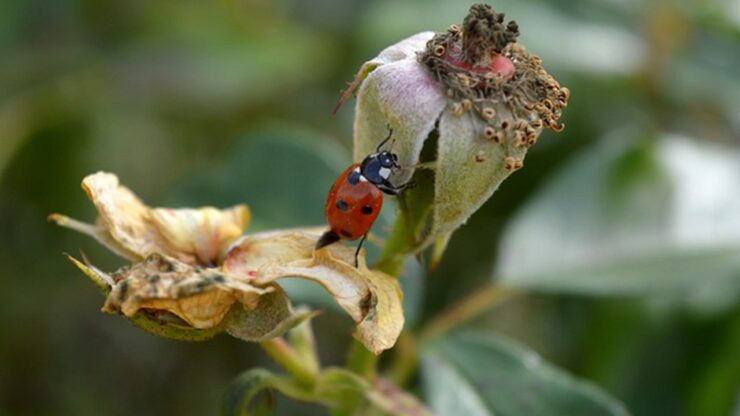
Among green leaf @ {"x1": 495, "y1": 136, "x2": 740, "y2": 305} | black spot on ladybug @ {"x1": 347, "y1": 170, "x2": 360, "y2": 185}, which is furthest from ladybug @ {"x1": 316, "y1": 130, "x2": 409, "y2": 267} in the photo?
green leaf @ {"x1": 495, "y1": 136, "x2": 740, "y2": 305}

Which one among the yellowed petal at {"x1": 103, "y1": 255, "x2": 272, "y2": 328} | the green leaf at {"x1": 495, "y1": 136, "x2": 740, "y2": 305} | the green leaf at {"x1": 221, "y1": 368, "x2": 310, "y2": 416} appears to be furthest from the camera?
the green leaf at {"x1": 495, "y1": 136, "x2": 740, "y2": 305}

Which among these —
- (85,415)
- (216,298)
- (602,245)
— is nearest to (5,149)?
(85,415)

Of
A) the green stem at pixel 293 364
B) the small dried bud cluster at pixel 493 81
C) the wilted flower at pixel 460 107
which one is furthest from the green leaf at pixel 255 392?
the small dried bud cluster at pixel 493 81

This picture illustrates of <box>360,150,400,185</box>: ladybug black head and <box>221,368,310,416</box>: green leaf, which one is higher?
<box>360,150,400,185</box>: ladybug black head

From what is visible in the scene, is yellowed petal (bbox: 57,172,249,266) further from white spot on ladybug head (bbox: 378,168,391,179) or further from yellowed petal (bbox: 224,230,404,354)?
white spot on ladybug head (bbox: 378,168,391,179)

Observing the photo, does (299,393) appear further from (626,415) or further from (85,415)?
(85,415)
